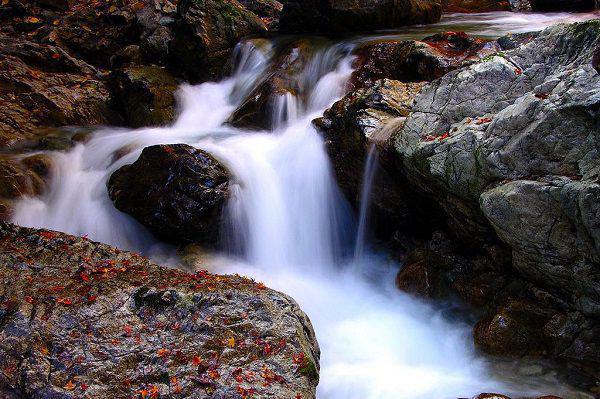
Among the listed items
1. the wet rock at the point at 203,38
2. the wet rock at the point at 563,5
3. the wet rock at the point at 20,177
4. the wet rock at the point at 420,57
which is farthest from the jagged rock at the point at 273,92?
the wet rock at the point at 563,5

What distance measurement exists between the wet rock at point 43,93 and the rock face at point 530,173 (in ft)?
32.2

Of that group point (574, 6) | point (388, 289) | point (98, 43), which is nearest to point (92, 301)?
point (388, 289)

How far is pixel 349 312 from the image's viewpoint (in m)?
7.02

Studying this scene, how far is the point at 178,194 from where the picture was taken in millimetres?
7871

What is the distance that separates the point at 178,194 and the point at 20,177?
397 centimetres

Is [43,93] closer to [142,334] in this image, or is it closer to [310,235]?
[310,235]

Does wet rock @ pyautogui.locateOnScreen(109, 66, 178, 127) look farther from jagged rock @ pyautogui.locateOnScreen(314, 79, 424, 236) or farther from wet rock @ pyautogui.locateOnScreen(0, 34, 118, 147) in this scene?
jagged rock @ pyautogui.locateOnScreen(314, 79, 424, 236)

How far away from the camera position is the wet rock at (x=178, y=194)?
310 inches

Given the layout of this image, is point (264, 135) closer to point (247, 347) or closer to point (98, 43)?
point (247, 347)

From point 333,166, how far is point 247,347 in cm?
468

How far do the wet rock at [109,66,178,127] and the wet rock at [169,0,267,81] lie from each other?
1096 millimetres

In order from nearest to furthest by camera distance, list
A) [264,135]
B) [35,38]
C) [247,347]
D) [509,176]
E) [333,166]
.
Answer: [247,347] < [509,176] < [333,166] < [264,135] < [35,38]

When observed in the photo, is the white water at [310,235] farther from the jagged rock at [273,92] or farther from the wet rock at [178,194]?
the wet rock at [178,194]

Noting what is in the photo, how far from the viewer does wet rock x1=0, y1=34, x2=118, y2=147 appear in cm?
1168
